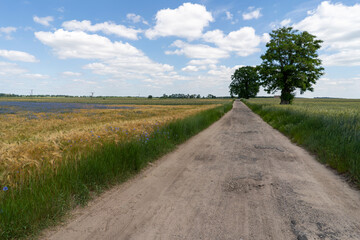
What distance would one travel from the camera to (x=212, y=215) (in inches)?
119

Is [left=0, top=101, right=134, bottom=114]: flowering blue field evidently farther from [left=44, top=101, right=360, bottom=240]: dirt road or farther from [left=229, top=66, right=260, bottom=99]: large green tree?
[left=229, top=66, right=260, bottom=99]: large green tree

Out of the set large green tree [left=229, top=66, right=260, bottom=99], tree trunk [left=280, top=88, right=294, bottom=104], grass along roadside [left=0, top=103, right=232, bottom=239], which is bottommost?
grass along roadside [left=0, top=103, right=232, bottom=239]

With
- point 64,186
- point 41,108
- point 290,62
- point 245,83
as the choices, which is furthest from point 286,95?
point 245,83

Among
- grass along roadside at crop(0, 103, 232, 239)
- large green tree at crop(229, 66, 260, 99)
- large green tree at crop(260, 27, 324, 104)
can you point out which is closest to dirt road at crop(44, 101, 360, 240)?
grass along roadside at crop(0, 103, 232, 239)

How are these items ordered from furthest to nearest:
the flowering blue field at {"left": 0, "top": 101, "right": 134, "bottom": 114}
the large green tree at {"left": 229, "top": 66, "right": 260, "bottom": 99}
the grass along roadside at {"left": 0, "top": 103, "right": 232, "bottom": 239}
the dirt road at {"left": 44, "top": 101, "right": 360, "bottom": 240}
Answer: the large green tree at {"left": 229, "top": 66, "right": 260, "bottom": 99} → the flowering blue field at {"left": 0, "top": 101, "right": 134, "bottom": 114} → the dirt road at {"left": 44, "top": 101, "right": 360, "bottom": 240} → the grass along roadside at {"left": 0, "top": 103, "right": 232, "bottom": 239}

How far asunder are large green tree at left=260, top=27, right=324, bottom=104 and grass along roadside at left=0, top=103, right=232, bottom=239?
97.0ft

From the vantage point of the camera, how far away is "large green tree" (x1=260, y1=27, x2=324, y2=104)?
92.5 ft

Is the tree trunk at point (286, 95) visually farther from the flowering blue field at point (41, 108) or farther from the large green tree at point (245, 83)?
the large green tree at point (245, 83)

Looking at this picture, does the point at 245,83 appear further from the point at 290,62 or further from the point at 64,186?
the point at 64,186

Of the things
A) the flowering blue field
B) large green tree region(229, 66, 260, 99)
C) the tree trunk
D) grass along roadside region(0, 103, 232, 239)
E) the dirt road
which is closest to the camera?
grass along roadside region(0, 103, 232, 239)

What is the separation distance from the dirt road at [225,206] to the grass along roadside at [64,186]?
0.88 ft

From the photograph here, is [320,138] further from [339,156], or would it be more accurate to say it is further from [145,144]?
[145,144]

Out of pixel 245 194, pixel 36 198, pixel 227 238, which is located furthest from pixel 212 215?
pixel 36 198

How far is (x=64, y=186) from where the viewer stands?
3.33 metres
